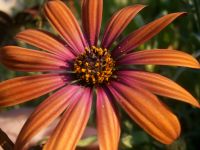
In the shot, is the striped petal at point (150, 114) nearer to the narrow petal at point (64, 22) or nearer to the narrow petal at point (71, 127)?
the narrow petal at point (71, 127)

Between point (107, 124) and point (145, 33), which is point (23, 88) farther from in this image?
point (145, 33)

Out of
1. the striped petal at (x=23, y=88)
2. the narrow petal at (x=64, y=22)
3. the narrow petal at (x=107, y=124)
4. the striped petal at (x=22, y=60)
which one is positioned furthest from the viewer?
the narrow petal at (x=64, y=22)

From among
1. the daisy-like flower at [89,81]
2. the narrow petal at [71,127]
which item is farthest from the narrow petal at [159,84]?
the narrow petal at [71,127]

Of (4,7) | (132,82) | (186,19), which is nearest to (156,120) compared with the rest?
(132,82)

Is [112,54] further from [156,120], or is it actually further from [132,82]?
[156,120]

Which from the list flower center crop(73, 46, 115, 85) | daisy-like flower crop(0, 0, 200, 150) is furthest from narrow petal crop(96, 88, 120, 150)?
flower center crop(73, 46, 115, 85)

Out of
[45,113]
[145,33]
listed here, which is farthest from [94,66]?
[45,113]
